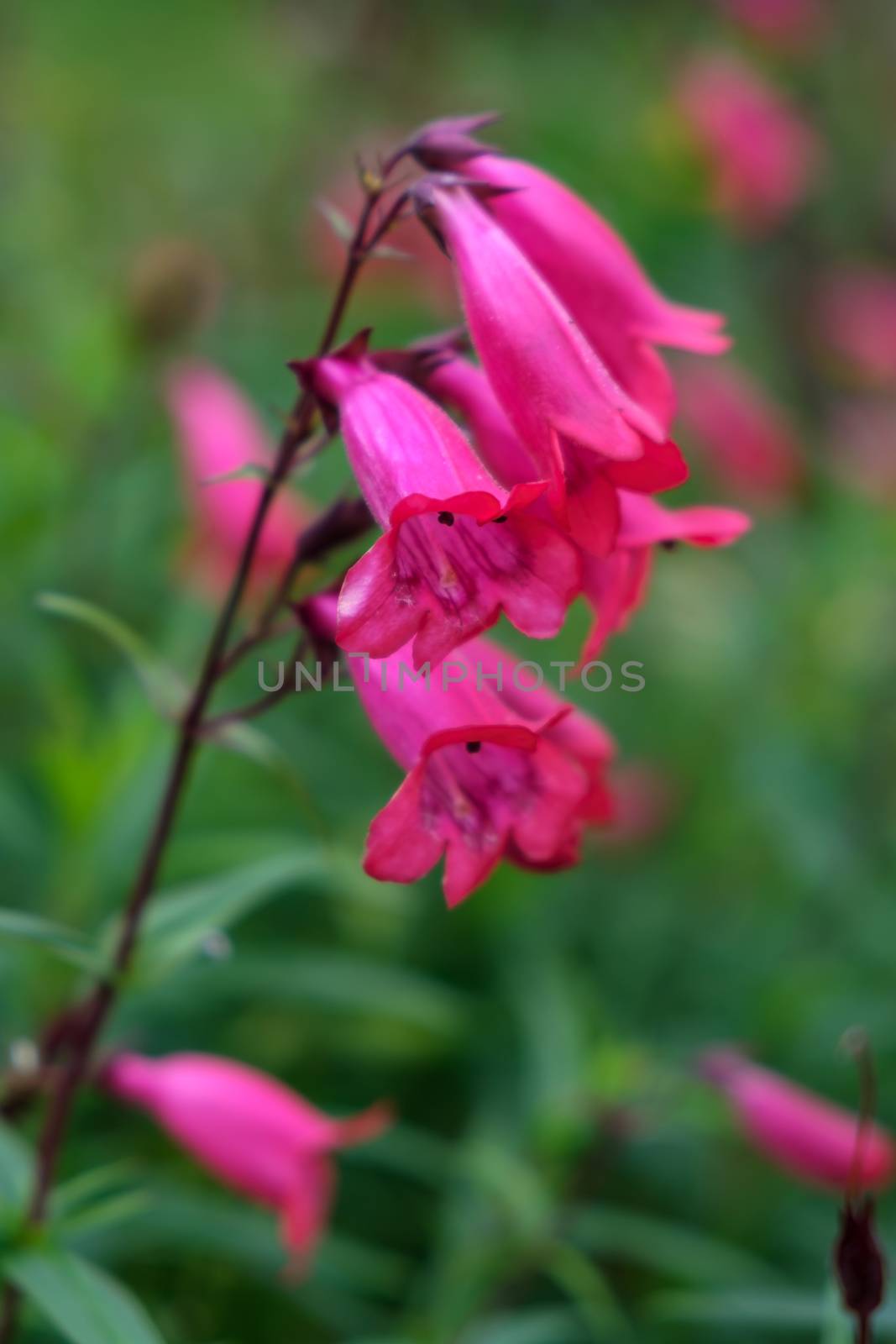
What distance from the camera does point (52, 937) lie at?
1.19 meters

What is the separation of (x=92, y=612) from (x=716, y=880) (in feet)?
7.86

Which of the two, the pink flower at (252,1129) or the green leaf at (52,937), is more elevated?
the green leaf at (52,937)

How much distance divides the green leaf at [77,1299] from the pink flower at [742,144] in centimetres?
459

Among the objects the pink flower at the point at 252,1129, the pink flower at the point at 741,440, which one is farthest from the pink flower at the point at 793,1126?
the pink flower at the point at 741,440

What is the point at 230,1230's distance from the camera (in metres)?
1.98

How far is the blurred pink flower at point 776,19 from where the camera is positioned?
5711mm

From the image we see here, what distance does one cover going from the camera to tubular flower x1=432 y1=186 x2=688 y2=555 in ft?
3.39

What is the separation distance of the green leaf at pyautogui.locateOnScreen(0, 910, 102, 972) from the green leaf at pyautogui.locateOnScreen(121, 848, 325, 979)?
0.09m

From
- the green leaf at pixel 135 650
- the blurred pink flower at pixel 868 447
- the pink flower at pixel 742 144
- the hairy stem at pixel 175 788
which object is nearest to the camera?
the hairy stem at pixel 175 788

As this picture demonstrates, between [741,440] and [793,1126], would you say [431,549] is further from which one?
[741,440]

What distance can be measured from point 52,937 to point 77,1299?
32cm

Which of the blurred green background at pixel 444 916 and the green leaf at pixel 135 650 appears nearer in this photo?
the green leaf at pixel 135 650

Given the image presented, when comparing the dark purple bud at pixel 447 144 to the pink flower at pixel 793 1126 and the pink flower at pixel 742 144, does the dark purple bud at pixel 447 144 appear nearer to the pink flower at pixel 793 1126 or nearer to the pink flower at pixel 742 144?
the pink flower at pixel 793 1126

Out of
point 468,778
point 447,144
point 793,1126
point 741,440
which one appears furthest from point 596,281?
point 741,440
